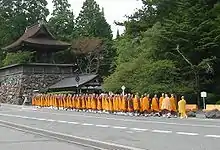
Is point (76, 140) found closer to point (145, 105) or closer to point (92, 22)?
point (145, 105)

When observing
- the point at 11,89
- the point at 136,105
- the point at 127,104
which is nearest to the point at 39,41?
the point at 11,89

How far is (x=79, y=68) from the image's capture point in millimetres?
80062

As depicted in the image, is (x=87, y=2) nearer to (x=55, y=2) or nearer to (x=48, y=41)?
(x=55, y=2)

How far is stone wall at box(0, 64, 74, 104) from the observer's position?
68.1 m

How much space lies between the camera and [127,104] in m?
35.3

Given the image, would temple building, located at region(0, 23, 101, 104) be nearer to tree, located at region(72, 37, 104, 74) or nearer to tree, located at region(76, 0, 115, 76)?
tree, located at region(72, 37, 104, 74)

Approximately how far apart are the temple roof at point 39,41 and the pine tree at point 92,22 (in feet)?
52.2

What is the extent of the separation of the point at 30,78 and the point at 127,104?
117 ft

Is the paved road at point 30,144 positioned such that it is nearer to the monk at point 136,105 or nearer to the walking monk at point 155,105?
the walking monk at point 155,105

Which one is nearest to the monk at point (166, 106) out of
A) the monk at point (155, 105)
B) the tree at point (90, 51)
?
the monk at point (155, 105)

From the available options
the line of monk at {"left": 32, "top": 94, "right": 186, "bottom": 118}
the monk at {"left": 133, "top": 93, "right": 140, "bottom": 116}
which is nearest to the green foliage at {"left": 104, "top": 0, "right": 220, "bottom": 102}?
the line of monk at {"left": 32, "top": 94, "right": 186, "bottom": 118}

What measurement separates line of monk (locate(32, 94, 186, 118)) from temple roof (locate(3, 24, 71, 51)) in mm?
23081

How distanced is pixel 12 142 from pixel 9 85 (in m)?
57.9

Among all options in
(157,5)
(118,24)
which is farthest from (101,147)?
(118,24)
